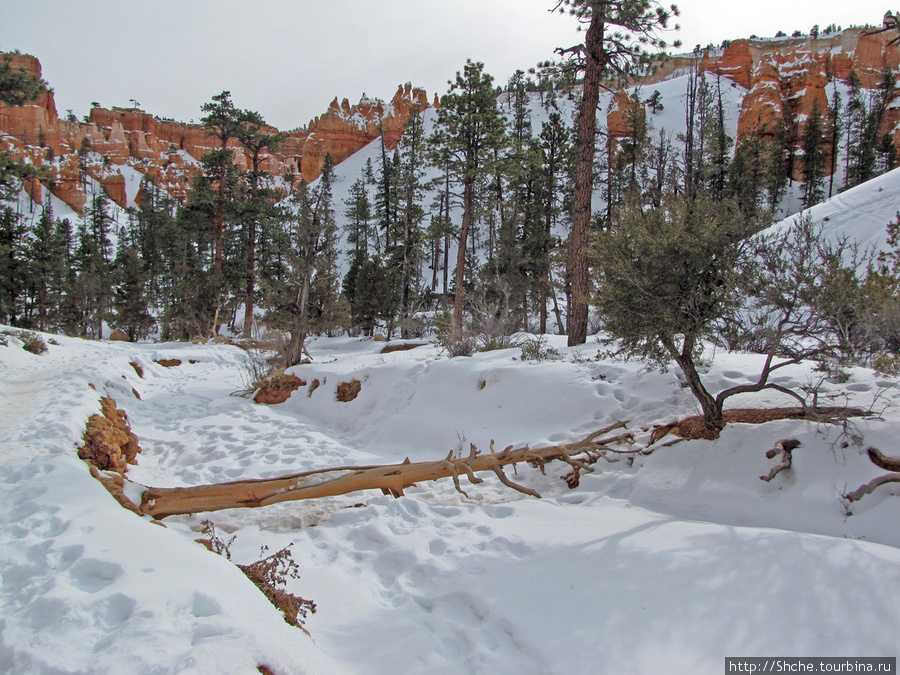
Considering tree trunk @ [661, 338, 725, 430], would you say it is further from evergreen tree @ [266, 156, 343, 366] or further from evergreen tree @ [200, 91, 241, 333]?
evergreen tree @ [200, 91, 241, 333]

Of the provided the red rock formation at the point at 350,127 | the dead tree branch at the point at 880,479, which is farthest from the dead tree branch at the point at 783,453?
the red rock formation at the point at 350,127

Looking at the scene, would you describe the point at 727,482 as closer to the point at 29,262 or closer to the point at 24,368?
the point at 24,368

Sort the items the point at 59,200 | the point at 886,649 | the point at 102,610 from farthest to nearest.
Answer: the point at 59,200, the point at 886,649, the point at 102,610

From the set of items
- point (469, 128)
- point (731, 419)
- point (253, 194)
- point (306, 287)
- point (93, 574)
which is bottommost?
point (93, 574)

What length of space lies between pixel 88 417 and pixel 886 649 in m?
7.68

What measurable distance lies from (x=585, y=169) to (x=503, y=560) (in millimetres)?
9127

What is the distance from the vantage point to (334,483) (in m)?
4.21

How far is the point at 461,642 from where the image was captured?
2.45m

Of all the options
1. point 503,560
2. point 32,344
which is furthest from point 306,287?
point 503,560

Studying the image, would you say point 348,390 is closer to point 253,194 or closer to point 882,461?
point 882,461

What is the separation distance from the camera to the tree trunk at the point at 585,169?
956 centimetres

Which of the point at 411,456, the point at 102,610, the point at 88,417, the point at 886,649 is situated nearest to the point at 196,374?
the point at 88,417

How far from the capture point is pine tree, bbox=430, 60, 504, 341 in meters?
15.8

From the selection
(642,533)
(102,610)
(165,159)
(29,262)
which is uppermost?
(165,159)
